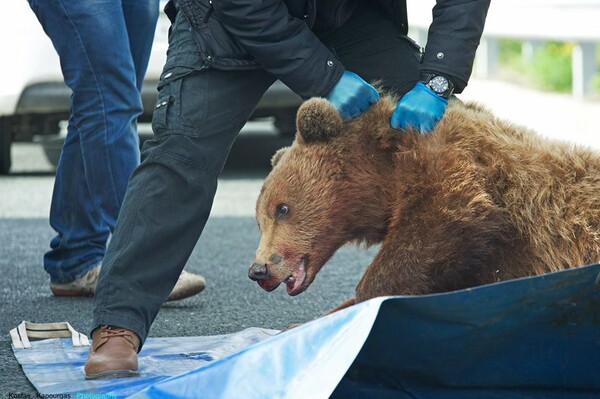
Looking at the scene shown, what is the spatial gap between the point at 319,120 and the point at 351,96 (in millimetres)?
160

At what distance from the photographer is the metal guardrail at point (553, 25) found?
10.7 metres

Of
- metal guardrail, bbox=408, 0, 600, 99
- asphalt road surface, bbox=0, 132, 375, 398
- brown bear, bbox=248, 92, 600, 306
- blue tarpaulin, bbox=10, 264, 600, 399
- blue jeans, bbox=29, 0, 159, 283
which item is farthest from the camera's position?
metal guardrail, bbox=408, 0, 600, 99

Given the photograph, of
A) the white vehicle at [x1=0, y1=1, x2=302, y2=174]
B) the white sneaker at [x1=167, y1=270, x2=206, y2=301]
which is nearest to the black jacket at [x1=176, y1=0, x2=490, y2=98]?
the white sneaker at [x1=167, y1=270, x2=206, y2=301]

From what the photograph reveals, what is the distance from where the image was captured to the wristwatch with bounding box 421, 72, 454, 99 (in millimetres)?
3984

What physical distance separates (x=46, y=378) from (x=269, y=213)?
93 centimetres

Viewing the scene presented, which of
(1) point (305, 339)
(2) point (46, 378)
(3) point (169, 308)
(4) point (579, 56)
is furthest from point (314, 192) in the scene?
(4) point (579, 56)

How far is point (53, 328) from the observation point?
15.1 ft

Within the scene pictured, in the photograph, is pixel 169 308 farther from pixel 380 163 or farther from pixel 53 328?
pixel 380 163

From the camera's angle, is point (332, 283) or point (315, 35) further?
point (332, 283)

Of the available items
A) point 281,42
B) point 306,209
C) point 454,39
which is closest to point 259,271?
point 306,209

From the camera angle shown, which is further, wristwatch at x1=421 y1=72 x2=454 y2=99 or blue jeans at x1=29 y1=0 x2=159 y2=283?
blue jeans at x1=29 y1=0 x2=159 y2=283

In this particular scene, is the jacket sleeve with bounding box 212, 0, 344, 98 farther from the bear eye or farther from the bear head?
the bear eye

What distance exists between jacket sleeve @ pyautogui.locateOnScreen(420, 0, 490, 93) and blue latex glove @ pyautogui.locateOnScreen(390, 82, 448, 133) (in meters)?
0.13

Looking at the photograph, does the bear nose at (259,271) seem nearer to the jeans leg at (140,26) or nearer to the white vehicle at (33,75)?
the jeans leg at (140,26)
